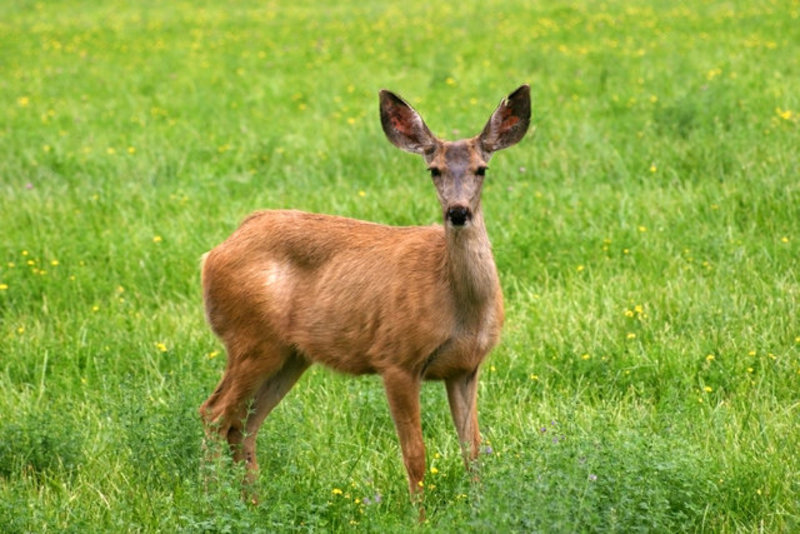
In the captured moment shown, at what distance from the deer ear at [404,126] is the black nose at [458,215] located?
550 millimetres

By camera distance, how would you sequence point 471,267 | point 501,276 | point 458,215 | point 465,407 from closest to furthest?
point 458,215 < point 471,267 < point 465,407 < point 501,276

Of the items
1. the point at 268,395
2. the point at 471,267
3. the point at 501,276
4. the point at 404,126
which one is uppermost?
the point at 404,126

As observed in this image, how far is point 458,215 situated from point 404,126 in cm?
68

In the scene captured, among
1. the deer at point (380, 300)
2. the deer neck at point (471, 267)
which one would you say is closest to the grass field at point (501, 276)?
the deer at point (380, 300)

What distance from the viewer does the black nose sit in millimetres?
4383

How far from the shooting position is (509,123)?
15.9ft

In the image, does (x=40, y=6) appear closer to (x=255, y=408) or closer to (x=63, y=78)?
(x=63, y=78)

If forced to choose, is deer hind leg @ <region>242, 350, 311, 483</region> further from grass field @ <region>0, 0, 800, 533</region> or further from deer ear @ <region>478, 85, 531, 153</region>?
deer ear @ <region>478, 85, 531, 153</region>

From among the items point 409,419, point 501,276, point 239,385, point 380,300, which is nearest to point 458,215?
point 380,300

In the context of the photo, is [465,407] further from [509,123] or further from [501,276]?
[501,276]

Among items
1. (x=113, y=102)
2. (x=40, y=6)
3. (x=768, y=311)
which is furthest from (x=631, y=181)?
(x=40, y=6)

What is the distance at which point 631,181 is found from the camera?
869 centimetres

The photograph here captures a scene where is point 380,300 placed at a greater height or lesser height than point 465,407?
greater

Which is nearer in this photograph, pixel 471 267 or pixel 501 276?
pixel 471 267
